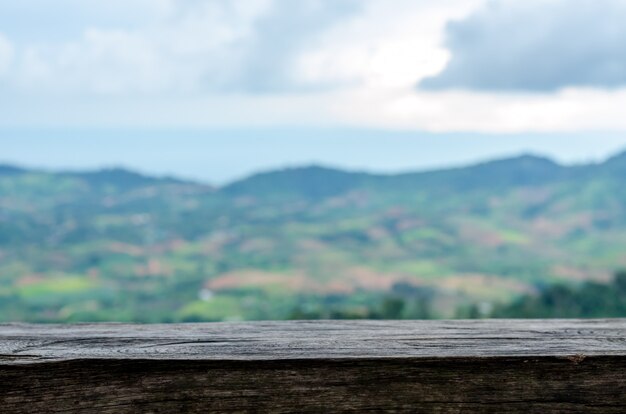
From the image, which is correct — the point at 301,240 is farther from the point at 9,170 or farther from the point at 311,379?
the point at 311,379

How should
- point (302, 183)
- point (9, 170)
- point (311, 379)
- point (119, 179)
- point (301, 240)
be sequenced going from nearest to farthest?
point (311, 379) → point (301, 240) → point (9, 170) → point (119, 179) → point (302, 183)

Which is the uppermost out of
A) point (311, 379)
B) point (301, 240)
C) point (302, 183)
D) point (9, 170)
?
point (9, 170)

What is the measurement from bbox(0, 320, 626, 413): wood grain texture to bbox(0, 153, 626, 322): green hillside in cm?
4718

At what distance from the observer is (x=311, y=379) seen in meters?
1.32

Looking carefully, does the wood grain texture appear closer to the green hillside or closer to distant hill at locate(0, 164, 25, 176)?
the green hillside

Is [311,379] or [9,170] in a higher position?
[9,170]

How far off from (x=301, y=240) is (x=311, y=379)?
8800cm

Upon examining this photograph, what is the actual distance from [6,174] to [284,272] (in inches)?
2008

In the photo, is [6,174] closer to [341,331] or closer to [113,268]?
[113,268]

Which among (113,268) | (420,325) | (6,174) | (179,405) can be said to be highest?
(6,174)

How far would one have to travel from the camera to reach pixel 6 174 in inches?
4299

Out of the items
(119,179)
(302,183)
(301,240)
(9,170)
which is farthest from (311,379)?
(9,170)

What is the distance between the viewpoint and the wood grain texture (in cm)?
131

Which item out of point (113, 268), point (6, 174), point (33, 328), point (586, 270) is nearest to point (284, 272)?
point (113, 268)
